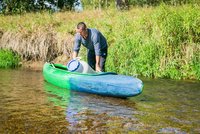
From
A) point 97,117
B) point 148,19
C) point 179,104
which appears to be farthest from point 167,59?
point 97,117

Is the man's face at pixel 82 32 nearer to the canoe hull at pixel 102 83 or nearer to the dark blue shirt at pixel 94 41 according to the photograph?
the dark blue shirt at pixel 94 41

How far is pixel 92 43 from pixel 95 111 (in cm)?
317

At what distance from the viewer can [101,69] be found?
10664 mm

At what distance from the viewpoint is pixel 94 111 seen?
7652 mm

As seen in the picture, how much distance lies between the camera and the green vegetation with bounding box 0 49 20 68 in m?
16.2

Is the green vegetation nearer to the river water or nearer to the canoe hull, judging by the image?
the river water

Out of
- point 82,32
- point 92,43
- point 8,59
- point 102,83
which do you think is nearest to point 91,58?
point 92,43

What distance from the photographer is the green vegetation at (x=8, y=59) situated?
16.2 meters

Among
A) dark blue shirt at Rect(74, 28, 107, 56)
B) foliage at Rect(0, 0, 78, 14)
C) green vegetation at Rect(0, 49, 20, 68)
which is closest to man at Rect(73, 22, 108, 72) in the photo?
dark blue shirt at Rect(74, 28, 107, 56)

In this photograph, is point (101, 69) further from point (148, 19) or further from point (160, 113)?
point (148, 19)

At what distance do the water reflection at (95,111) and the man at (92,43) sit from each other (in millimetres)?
1127

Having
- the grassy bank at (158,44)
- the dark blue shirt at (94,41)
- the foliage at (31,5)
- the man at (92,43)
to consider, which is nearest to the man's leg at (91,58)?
the man at (92,43)

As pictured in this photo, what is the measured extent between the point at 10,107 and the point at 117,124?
230 centimetres

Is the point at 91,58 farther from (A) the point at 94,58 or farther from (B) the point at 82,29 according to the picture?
(B) the point at 82,29
